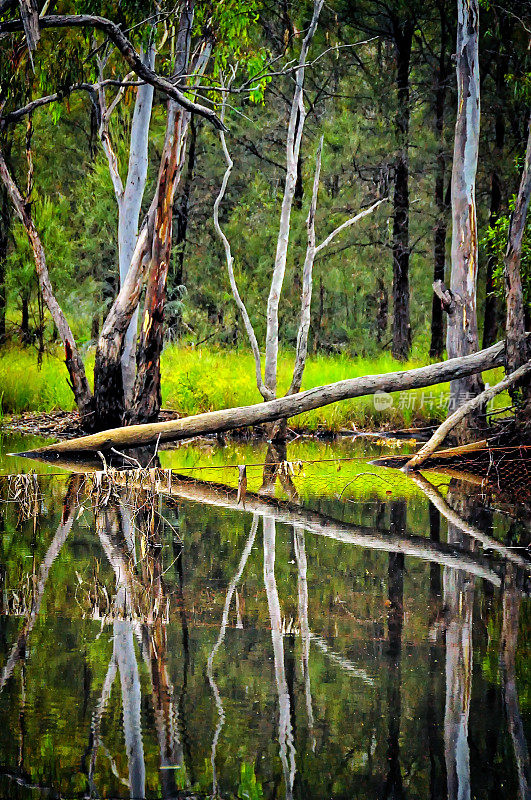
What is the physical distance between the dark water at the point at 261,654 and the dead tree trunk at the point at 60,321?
5458mm

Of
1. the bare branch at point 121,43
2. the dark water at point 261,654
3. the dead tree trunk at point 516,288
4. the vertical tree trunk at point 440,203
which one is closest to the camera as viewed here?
the dark water at point 261,654

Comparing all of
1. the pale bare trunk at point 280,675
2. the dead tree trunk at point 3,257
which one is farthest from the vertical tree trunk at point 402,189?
the pale bare trunk at point 280,675

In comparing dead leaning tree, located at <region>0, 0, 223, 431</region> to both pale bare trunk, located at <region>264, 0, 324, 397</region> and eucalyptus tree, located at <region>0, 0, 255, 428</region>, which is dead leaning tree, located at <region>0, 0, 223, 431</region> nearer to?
eucalyptus tree, located at <region>0, 0, 255, 428</region>

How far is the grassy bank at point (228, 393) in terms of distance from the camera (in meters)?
15.0

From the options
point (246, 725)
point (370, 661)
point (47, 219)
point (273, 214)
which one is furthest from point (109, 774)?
point (273, 214)

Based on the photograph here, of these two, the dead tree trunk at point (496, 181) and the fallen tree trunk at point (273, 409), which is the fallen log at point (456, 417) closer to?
the fallen tree trunk at point (273, 409)

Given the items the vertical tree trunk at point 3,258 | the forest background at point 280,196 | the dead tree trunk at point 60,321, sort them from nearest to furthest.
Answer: the dead tree trunk at point 60,321
the forest background at point 280,196
the vertical tree trunk at point 3,258

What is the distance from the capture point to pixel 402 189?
20.0 m

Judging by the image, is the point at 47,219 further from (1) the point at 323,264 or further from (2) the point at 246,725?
(2) the point at 246,725

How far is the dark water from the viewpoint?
3.29 m

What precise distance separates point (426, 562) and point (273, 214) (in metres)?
16.5

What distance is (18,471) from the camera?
9.98 metres

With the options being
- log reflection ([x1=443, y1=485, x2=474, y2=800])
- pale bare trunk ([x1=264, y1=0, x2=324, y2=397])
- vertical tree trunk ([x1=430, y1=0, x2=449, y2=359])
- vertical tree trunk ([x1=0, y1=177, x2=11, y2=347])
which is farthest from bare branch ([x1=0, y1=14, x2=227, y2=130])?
vertical tree trunk ([x1=430, y1=0, x2=449, y2=359])

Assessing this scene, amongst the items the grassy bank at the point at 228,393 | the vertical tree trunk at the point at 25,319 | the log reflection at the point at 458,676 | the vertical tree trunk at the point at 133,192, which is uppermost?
the vertical tree trunk at the point at 133,192
